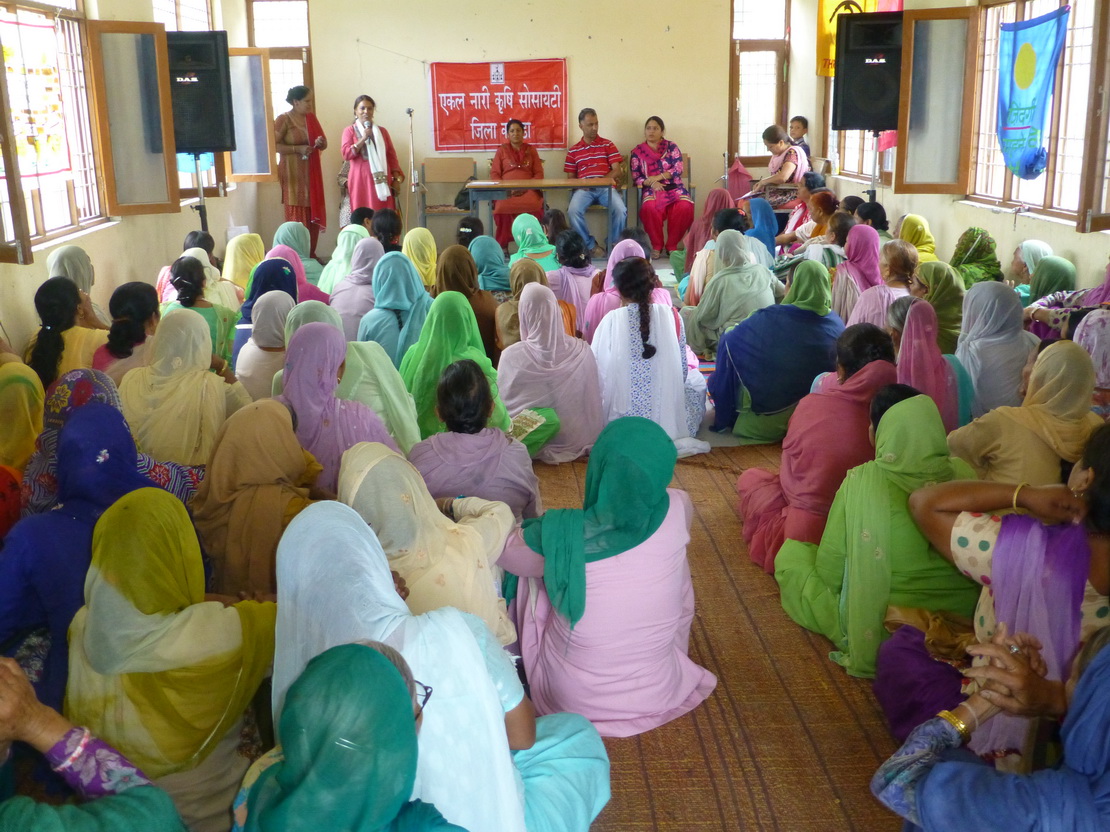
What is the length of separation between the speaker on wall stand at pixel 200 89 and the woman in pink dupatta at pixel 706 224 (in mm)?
3393

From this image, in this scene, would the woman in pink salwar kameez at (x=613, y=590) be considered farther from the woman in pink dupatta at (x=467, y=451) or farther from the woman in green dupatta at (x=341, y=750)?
the woman in green dupatta at (x=341, y=750)

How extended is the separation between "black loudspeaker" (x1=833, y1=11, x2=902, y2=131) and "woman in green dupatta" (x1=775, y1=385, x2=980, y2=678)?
5.05 metres

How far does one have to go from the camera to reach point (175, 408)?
122 inches

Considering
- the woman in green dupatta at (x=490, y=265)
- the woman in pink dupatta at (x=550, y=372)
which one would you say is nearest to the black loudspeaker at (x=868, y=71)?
the woman in green dupatta at (x=490, y=265)

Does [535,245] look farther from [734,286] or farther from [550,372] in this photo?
[550,372]

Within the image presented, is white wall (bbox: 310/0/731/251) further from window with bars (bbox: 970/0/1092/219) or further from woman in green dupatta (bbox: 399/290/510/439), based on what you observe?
woman in green dupatta (bbox: 399/290/510/439)

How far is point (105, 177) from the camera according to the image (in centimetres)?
593

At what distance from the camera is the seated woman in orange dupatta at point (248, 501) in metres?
2.46

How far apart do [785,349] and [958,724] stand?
3.07 meters

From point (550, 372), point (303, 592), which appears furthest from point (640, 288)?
point (303, 592)

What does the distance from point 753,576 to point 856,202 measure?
4329 mm

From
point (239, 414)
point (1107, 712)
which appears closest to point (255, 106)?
point (239, 414)

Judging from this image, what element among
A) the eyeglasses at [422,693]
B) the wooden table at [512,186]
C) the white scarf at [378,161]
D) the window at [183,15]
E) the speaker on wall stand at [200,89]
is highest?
the window at [183,15]

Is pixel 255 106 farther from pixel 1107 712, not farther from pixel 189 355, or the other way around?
pixel 1107 712
